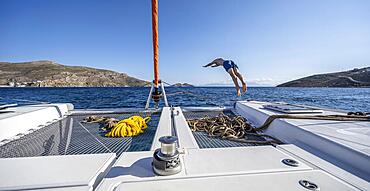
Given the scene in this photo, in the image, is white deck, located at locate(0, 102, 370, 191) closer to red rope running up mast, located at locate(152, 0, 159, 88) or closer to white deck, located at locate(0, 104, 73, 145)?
white deck, located at locate(0, 104, 73, 145)

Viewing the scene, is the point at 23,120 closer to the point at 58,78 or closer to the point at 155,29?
the point at 155,29

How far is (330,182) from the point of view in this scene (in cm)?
89

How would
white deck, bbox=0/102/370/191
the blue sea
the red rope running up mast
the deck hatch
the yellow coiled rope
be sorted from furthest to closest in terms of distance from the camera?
the blue sea
the red rope running up mast
the yellow coiled rope
the deck hatch
white deck, bbox=0/102/370/191

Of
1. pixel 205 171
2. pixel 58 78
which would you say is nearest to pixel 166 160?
pixel 205 171

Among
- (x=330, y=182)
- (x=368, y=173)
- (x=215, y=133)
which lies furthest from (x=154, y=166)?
(x=215, y=133)

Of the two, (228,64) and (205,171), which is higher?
(228,64)

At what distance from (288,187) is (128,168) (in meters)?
0.87

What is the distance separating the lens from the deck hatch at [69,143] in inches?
73.0

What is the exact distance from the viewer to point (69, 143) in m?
2.12

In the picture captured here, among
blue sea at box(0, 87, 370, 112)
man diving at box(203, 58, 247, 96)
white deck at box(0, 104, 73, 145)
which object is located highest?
man diving at box(203, 58, 247, 96)

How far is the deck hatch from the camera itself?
6.09 ft

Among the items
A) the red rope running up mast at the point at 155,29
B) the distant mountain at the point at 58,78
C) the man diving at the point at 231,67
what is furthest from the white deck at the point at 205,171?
the distant mountain at the point at 58,78

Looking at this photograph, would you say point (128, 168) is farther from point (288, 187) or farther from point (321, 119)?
point (321, 119)

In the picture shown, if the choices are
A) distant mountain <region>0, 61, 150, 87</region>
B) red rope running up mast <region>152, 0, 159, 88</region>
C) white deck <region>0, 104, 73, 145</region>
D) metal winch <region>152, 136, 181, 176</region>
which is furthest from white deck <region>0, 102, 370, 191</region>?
distant mountain <region>0, 61, 150, 87</region>
